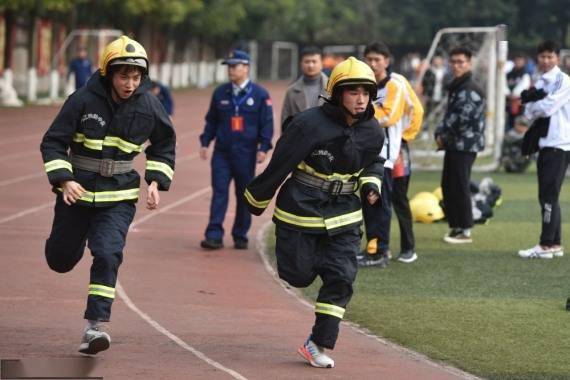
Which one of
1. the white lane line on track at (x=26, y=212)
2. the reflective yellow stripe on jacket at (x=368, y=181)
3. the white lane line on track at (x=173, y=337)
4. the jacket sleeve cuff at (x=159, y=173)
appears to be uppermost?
the reflective yellow stripe on jacket at (x=368, y=181)

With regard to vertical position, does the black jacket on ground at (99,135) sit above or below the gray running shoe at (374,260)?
above

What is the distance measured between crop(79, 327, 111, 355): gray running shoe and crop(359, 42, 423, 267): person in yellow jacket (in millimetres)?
4725

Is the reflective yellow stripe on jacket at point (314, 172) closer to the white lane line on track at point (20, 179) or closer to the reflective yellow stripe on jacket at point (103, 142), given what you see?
the reflective yellow stripe on jacket at point (103, 142)

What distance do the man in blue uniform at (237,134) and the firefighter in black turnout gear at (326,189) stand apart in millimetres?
5761

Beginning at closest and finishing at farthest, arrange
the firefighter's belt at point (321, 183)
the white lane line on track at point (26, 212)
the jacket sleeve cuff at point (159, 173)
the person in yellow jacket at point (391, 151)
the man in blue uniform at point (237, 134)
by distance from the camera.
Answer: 1. the firefighter's belt at point (321, 183)
2. the jacket sleeve cuff at point (159, 173)
3. the person in yellow jacket at point (391, 151)
4. the man in blue uniform at point (237, 134)
5. the white lane line on track at point (26, 212)

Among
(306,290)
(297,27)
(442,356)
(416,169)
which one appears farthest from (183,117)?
(297,27)

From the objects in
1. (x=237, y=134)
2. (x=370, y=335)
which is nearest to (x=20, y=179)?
(x=237, y=134)

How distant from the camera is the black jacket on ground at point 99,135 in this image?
30.7ft

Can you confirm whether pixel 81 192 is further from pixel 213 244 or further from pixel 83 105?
pixel 213 244

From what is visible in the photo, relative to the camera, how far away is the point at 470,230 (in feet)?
55.1

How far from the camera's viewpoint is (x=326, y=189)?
945cm

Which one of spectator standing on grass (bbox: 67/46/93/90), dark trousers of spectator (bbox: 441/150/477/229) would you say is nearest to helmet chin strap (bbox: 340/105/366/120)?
dark trousers of spectator (bbox: 441/150/477/229)

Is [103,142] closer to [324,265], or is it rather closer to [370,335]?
[324,265]

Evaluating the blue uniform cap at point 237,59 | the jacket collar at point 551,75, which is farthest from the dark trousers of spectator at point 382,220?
the blue uniform cap at point 237,59
